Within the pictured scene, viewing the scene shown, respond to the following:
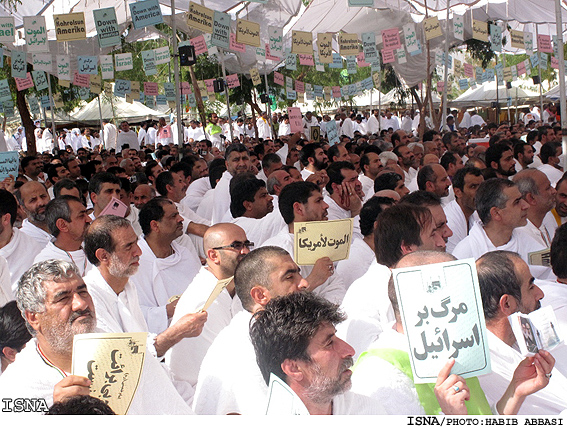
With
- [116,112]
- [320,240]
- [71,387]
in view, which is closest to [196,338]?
[320,240]

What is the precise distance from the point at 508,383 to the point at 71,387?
5.01ft

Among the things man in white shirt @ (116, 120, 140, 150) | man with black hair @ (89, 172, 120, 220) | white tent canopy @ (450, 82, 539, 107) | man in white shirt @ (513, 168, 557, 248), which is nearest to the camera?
man in white shirt @ (513, 168, 557, 248)

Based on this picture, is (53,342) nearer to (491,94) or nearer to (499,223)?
(499,223)

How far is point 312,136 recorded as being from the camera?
1554 cm

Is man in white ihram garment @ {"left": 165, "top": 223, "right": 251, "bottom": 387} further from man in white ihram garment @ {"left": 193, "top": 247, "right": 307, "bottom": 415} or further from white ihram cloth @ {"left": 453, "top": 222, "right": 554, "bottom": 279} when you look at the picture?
white ihram cloth @ {"left": 453, "top": 222, "right": 554, "bottom": 279}

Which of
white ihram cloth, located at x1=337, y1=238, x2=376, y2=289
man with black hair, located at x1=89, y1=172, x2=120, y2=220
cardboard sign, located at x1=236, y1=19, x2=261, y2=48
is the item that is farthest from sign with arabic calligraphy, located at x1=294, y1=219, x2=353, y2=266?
cardboard sign, located at x1=236, y1=19, x2=261, y2=48

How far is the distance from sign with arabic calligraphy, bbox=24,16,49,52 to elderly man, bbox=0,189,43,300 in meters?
5.62

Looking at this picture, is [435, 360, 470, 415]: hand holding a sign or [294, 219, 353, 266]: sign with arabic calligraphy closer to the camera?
[435, 360, 470, 415]: hand holding a sign

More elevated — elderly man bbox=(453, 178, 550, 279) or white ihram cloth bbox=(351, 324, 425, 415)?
white ihram cloth bbox=(351, 324, 425, 415)

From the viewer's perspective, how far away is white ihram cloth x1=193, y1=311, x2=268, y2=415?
8.38ft

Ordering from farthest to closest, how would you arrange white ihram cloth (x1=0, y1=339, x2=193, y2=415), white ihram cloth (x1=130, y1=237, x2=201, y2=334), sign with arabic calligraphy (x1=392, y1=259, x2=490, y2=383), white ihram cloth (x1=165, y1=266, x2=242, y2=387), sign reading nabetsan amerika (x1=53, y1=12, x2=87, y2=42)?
1. sign reading nabetsan amerika (x1=53, y1=12, x2=87, y2=42)
2. white ihram cloth (x1=130, y1=237, x2=201, y2=334)
3. white ihram cloth (x1=165, y1=266, x2=242, y2=387)
4. white ihram cloth (x1=0, y1=339, x2=193, y2=415)
5. sign with arabic calligraphy (x1=392, y1=259, x2=490, y2=383)

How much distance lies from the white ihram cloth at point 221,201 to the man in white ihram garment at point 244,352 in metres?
4.24

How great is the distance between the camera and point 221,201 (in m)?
7.55

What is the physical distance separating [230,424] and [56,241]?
131 inches
